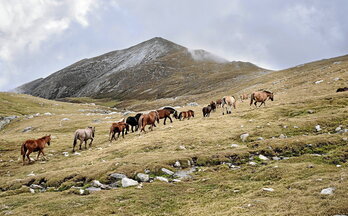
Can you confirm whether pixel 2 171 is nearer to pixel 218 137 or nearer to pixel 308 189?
pixel 218 137

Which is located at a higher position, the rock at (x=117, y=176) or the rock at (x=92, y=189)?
the rock at (x=117, y=176)

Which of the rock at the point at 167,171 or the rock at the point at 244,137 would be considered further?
the rock at the point at 244,137

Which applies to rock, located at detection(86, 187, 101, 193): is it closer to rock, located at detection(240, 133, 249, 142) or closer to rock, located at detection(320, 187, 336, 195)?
rock, located at detection(320, 187, 336, 195)

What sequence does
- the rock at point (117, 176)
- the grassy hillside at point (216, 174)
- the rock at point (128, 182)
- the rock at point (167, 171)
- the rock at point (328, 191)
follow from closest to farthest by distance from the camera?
the rock at point (328, 191), the grassy hillside at point (216, 174), the rock at point (128, 182), the rock at point (117, 176), the rock at point (167, 171)

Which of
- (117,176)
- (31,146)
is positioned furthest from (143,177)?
(31,146)

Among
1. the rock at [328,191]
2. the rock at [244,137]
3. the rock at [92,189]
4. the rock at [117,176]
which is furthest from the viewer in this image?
the rock at [244,137]

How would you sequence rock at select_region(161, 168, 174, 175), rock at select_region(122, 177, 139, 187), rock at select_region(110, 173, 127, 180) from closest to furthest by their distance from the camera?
1. rock at select_region(122, 177, 139, 187)
2. rock at select_region(110, 173, 127, 180)
3. rock at select_region(161, 168, 174, 175)

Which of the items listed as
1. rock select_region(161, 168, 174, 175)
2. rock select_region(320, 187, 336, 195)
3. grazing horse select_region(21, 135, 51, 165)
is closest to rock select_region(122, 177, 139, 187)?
rock select_region(161, 168, 174, 175)

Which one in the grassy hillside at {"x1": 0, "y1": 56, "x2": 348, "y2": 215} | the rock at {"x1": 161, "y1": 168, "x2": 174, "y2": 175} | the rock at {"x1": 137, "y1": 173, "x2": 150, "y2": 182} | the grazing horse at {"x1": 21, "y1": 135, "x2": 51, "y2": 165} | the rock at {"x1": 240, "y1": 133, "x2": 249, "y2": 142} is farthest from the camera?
the grazing horse at {"x1": 21, "y1": 135, "x2": 51, "y2": 165}

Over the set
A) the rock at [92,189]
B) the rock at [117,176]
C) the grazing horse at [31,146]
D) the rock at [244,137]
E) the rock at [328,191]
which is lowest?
the rock at [328,191]

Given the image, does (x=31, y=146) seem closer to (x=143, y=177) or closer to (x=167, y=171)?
(x=143, y=177)

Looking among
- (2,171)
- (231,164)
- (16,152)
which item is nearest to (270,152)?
(231,164)

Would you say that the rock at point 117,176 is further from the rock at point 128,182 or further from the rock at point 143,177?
the rock at point 143,177

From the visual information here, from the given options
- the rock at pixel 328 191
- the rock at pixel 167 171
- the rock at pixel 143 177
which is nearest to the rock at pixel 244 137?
the rock at pixel 167 171
